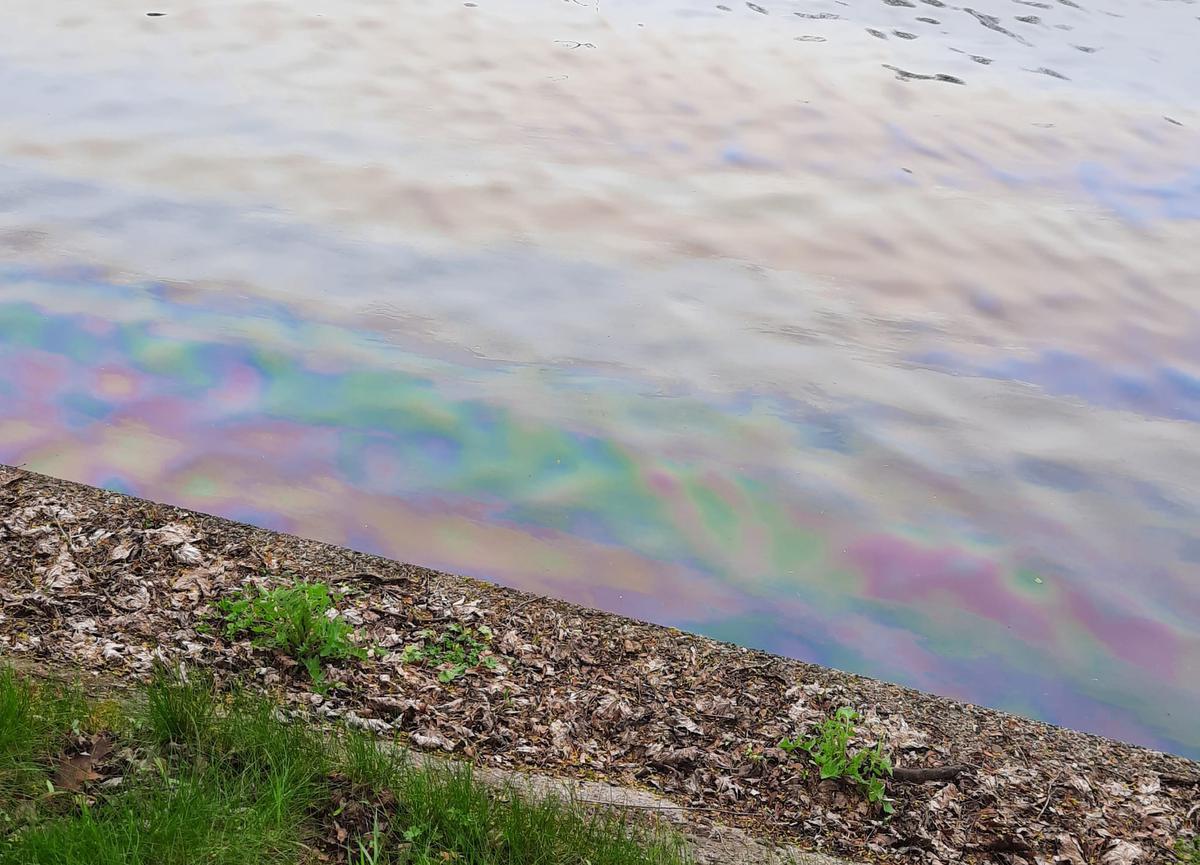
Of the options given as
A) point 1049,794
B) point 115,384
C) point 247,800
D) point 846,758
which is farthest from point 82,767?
point 1049,794

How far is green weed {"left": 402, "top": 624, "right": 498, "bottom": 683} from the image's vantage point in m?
2.52

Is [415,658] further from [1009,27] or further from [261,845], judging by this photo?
[1009,27]

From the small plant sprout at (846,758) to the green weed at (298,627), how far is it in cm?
102

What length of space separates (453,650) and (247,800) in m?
0.73

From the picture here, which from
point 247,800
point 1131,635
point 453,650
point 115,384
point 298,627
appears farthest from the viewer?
point 115,384

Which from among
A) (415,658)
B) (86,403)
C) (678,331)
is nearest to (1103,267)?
(678,331)

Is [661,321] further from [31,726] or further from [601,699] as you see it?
[31,726]

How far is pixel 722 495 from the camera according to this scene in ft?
10.1

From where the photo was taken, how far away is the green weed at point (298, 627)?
8.02 feet

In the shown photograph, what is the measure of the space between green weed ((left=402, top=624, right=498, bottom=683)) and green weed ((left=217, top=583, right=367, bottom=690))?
14cm

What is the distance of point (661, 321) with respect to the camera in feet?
12.2

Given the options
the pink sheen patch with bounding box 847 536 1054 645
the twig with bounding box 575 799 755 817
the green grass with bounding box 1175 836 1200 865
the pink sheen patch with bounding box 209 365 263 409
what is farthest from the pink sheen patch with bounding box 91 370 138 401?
the green grass with bounding box 1175 836 1200 865

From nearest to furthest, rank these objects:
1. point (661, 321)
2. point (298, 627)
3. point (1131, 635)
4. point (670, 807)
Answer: point (670, 807) → point (298, 627) → point (1131, 635) → point (661, 321)

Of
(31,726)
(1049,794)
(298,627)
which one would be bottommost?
(1049,794)
